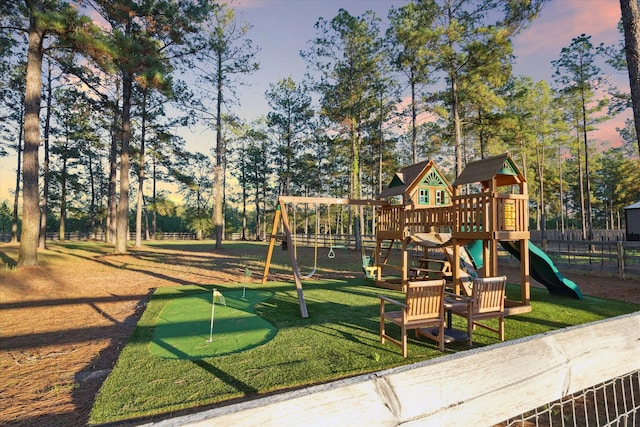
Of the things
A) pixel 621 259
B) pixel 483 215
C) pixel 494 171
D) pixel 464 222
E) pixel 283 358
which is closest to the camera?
pixel 283 358

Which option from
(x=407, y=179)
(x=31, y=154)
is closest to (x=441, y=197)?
(x=407, y=179)

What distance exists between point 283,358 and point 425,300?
233 cm

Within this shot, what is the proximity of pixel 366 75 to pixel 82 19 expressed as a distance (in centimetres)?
1588

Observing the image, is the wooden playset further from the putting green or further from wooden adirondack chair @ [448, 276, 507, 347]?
wooden adirondack chair @ [448, 276, 507, 347]

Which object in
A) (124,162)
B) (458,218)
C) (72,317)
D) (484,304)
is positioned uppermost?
(124,162)

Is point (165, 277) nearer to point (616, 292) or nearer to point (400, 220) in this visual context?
point (400, 220)

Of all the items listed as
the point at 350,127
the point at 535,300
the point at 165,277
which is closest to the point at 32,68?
the point at 165,277

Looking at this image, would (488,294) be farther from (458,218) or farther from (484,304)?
(458,218)

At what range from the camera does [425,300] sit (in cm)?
498

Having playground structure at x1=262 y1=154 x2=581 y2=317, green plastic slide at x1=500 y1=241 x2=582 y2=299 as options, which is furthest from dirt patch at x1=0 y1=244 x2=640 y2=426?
playground structure at x1=262 y1=154 x2=581 y2=317

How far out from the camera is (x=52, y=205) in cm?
4025

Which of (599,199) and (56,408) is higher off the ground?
(599,199)

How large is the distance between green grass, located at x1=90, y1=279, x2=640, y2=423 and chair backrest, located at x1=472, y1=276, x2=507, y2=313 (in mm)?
580

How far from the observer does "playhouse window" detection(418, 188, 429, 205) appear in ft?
36.0
